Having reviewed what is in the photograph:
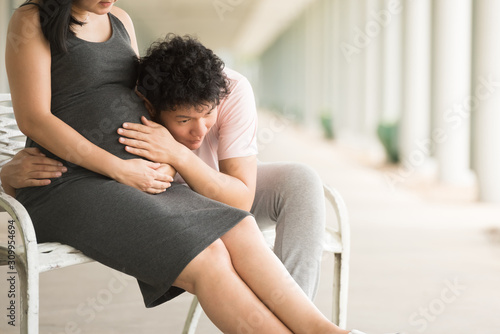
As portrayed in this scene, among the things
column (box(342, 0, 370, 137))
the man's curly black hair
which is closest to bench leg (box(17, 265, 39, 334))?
the man's curly black hair

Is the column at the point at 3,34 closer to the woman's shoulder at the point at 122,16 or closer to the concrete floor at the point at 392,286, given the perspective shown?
the concrete floor at the point at 392,286

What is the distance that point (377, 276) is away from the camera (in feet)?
11.0

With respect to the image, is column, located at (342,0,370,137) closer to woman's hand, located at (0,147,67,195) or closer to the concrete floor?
the concrete floor

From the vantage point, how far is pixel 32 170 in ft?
5.57

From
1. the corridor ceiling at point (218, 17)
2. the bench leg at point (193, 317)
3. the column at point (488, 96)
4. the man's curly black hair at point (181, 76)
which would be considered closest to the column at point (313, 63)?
the corridor ceiling at point (218, 17)

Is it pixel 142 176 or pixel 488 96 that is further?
pixel 488 96

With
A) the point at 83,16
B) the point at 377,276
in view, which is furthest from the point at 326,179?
the point at 83,16

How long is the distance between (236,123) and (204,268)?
54cm

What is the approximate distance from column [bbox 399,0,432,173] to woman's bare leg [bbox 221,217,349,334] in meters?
7.10

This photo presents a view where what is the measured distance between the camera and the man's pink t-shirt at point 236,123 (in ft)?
6.14

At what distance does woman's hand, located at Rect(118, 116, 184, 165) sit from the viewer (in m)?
1.72

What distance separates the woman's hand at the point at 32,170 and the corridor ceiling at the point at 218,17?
14869mm

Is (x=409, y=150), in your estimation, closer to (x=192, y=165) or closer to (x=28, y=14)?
(x=192, y=165)

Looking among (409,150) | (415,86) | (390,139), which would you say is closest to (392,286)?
(409,150)
